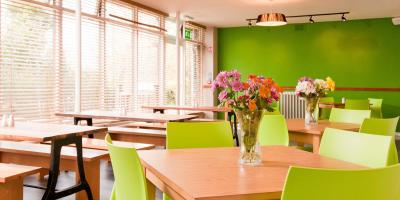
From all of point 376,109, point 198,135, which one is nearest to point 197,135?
point 198,135

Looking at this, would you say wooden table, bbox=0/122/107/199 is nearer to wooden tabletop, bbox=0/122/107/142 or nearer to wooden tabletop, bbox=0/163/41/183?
wooden tabletop, bbox=0/122/107/142

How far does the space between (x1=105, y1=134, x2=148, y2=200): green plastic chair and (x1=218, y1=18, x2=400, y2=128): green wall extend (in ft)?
29.5

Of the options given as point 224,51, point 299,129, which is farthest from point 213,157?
point 224,51

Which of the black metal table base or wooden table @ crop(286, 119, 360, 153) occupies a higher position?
wooden table @ crop(286, 119, 360, 153)

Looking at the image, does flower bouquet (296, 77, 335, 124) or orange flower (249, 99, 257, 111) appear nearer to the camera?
orange flower (249, 99, 257, 111)

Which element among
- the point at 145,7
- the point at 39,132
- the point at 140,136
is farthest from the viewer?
the point at 145,7

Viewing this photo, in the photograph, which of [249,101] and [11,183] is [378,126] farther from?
[11,183]

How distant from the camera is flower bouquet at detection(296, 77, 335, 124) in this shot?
3998 millimetres

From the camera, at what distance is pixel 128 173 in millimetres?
1599

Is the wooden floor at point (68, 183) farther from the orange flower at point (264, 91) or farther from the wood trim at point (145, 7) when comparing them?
the wood trim at point (145, 7)

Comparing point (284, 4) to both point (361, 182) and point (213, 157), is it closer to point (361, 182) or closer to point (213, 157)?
point (213, 157)

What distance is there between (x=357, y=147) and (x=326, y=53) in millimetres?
8139

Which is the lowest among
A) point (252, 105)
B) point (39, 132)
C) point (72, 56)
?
point (39, 132)

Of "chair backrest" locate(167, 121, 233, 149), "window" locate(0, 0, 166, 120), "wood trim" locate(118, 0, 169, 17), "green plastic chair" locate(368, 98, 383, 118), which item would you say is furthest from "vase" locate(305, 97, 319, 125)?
"green plastic chair" locate(368, 98, 383, 118)
